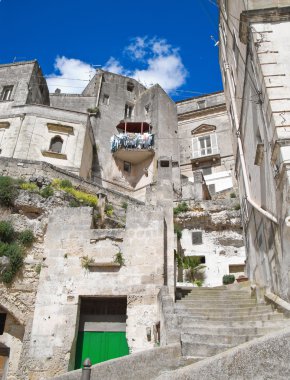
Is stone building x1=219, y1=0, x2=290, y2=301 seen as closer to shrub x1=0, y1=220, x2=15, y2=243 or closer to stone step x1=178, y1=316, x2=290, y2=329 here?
stone step x1=178, y1=316, x2=290, y2=329

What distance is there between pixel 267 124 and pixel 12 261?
909cm

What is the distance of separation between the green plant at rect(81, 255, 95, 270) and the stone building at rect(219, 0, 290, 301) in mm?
5190

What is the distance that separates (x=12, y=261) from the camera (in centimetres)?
1116

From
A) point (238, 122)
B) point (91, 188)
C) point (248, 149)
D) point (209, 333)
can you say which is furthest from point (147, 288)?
point (91, 188)

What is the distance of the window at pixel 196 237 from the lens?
70.1 ft

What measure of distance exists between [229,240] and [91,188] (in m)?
9.41

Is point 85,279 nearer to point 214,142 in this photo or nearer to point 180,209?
point 180,209

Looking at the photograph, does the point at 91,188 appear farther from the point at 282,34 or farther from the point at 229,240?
the point at 282,34

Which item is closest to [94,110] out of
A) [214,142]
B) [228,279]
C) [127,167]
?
[127,167]

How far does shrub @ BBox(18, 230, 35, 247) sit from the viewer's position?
468 inches

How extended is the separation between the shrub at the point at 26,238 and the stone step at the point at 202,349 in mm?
7709

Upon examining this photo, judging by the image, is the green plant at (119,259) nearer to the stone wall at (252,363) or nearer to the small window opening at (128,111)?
the stone wall at (252,363)

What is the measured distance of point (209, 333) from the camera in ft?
22.0

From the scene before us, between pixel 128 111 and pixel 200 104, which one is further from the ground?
pixel 200 104
